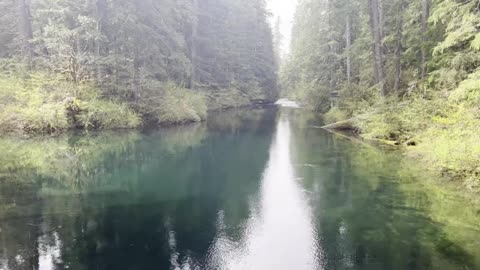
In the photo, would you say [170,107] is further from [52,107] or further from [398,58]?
[398,58]

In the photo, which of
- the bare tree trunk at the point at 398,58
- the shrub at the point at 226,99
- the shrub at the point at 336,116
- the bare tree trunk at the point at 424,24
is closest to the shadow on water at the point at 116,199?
the bare tree trunk at the point at 424,24

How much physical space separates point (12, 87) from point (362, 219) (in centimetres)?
1955

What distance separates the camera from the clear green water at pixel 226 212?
24.3 ft

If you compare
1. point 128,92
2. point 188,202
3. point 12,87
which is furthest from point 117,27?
point 188,202

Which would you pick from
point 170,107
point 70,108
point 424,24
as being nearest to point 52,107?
point 70,108

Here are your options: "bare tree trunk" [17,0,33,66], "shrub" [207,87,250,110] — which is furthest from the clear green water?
"shrub" [207,87,250,110]

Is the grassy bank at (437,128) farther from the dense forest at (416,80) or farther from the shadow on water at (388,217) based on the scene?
the shadow on water at (388,217)

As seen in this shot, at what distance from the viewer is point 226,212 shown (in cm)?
992

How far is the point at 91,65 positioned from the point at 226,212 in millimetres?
18565

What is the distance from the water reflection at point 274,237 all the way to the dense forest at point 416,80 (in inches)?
190

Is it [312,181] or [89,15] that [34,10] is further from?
[312,181]

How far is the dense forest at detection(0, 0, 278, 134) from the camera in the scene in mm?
22000

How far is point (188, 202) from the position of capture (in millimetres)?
10625

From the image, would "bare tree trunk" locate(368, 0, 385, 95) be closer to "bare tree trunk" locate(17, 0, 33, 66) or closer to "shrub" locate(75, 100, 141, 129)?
"shrub" locate(75, 100, 141, 129)
